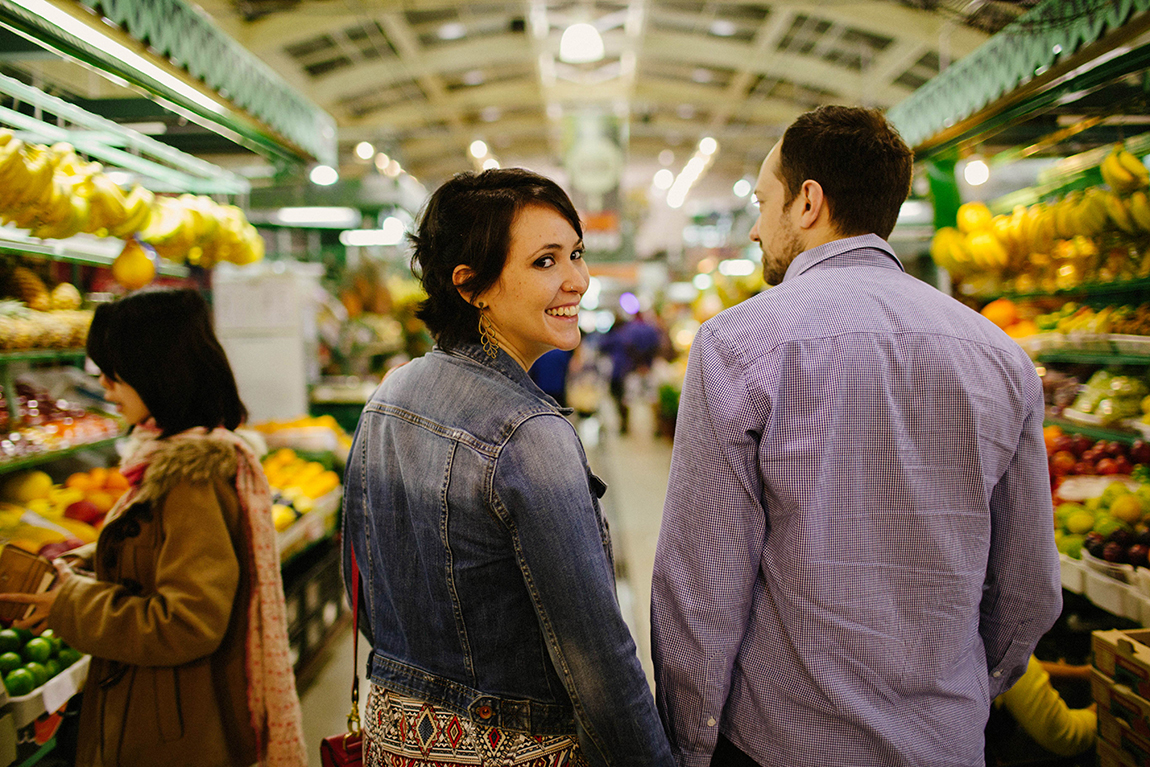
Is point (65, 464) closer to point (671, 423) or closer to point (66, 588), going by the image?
point (66, 588)

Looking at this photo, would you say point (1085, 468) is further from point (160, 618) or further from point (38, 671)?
point (38, 671)

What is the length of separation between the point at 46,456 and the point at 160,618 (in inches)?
59.7

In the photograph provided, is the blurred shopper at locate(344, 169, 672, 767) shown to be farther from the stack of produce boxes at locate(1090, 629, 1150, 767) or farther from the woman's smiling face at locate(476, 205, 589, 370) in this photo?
the stack of produce boxes at locate(1090, 629, 1150, 767)

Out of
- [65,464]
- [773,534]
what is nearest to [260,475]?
[773,534]

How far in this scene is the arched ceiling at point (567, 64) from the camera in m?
9.02

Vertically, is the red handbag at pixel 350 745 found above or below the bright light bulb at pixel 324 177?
below

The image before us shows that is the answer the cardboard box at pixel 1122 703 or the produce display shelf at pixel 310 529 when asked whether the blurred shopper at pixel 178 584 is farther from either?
the cardboard box at pixel 1122 703

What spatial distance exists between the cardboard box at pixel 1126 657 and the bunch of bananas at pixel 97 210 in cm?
362

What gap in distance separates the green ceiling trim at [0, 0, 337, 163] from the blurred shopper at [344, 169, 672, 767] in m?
1.56

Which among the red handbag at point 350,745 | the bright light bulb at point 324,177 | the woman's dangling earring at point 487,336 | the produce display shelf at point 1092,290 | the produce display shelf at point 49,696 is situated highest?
the bright light bulb at point 324,177

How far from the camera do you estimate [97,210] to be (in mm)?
2492

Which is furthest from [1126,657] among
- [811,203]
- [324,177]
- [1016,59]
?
[324,177]

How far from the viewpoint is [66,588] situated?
155 centimetres

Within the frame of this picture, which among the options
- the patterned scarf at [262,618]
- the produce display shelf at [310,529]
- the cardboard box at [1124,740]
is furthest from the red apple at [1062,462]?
the produce display shelf at [310,529]
